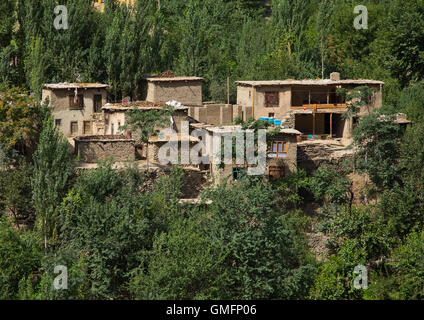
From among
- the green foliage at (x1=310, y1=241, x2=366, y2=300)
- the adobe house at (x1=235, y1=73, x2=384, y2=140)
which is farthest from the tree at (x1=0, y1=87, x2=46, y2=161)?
the green foliage at (x1=310, y1=241, x2=366, y2=300)

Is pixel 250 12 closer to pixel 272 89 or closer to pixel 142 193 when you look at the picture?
pixel 272 89

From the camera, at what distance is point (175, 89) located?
34812 mm

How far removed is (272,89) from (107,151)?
318 inches

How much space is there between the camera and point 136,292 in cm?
2433

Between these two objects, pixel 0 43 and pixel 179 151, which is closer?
pixel 179 151

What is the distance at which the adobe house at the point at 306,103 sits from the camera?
33469 millimetres

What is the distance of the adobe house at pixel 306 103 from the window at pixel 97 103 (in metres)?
6.07

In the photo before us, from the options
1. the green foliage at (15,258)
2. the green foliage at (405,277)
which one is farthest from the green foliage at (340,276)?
the green foliage at (15,258)

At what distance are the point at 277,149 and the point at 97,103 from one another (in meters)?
8.60

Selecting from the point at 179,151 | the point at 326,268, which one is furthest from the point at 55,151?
the point at 326,268

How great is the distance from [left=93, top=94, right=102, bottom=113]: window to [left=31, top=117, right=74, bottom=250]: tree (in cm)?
549

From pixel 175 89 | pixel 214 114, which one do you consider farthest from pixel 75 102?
pixel 214 114

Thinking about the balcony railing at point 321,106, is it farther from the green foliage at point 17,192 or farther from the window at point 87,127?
the green foliage at point 17,192

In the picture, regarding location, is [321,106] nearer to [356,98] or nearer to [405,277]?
[356,98]
